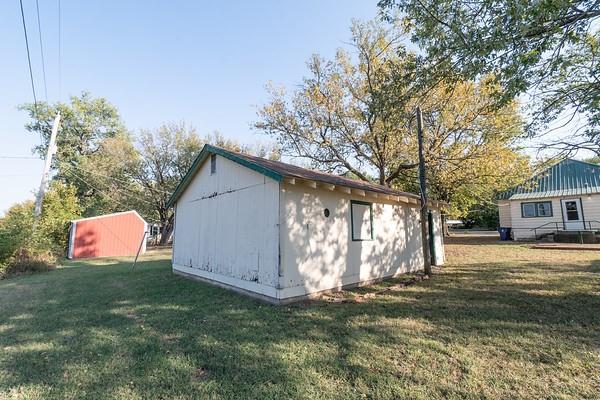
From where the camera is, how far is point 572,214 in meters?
16.8

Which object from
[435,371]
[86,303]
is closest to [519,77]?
[435,371]

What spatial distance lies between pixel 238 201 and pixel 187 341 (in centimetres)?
372

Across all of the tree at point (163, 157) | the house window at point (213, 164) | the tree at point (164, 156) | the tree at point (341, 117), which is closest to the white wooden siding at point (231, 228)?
the house window at point (213, 164)

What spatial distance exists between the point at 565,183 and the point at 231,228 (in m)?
21.4

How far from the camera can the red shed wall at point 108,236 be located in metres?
17.3

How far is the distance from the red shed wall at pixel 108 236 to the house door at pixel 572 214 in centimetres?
2802

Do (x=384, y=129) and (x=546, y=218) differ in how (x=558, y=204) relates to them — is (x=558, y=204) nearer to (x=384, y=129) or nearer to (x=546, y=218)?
(x=546, y=218)

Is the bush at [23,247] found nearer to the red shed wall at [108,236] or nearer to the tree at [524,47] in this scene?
the red shed wall at [108,236]

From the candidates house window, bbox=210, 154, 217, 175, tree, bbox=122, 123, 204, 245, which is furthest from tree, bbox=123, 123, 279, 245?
house window, bbox=210, 154, 217, 175

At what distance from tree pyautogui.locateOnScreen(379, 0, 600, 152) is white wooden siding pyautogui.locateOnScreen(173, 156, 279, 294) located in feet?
15.2

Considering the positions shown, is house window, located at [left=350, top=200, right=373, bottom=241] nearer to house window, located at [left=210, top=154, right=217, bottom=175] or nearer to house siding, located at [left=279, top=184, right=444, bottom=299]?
house siding, located at [left=279, top=184, right=444, bottom=299]

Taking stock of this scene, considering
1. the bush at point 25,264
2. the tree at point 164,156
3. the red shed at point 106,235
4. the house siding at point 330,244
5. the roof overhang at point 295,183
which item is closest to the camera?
the roof overhang at point 295,183

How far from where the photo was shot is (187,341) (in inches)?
154

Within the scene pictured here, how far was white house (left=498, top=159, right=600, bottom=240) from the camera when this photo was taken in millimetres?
16156
